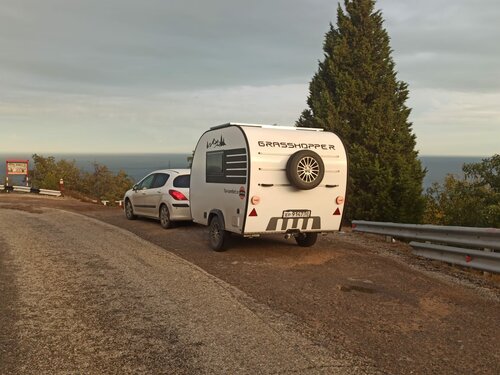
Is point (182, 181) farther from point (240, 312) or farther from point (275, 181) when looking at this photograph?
point (240, 312)

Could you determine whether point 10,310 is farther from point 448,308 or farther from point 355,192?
point 355,192

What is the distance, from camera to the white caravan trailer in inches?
321

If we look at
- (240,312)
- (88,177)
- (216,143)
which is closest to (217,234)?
(216,143)

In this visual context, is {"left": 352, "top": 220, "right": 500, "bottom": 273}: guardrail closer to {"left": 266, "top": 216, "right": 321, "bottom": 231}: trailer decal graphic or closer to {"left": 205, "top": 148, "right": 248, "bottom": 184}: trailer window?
{"left": 266, "top": 216, "right": 321, "bottom": 231}: trailer decal graphic

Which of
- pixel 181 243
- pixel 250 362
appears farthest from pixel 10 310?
pixel 181 243

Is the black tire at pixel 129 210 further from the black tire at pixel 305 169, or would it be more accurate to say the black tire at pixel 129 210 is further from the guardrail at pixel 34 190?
the guardrail at pixel 34 190

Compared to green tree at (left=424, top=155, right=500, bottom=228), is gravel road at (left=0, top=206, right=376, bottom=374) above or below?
below

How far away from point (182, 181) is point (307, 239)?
176 inches

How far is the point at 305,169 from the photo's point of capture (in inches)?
328

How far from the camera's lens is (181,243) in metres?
10.1

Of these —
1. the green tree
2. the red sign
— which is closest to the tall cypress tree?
the green tree

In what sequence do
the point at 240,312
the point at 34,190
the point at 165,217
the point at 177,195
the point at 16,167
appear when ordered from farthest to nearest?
the point at 16,167 → the point at 34,190 → the point at 165,217 → the point at 177,195 → the point at 240,312

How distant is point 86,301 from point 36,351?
1516 mm

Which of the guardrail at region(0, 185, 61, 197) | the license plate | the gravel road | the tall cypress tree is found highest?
the tall cypress tree
